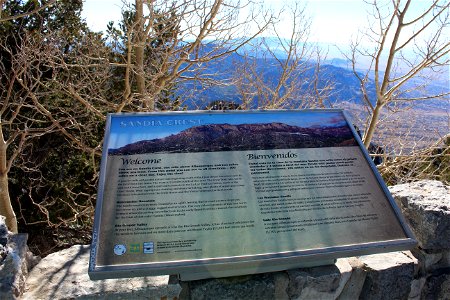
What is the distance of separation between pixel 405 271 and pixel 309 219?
2.83 feet

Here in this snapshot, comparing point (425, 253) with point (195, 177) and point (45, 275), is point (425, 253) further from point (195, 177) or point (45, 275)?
point (45, 275)

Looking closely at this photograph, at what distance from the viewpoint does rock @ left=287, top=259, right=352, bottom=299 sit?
2.14 metres

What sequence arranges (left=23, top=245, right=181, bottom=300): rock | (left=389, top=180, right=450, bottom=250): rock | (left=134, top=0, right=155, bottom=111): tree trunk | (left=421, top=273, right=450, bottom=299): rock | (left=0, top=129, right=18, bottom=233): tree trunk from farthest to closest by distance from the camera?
1. (left=134, top=0, right=155, bottom=111): tree trunk
2. (left=0, top=129, right=18, bottom=233): tree trunk
3. (left=421, top=273, right=450, bottom=299): rock
4. (left=389, top=180, right=450, bottom=250): rock
5. (left=23, top=245, right=181, bottom=300): rock

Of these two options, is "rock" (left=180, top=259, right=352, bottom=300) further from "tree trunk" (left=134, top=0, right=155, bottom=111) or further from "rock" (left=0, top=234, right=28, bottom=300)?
"tree trunk" (left=134, top=0, right=155, bottom=111)

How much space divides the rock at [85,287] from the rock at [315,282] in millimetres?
637

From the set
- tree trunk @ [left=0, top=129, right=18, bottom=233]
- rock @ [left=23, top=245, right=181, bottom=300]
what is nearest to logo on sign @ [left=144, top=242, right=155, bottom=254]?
rock @ [left=23, top=245, right=181, bottom=300]

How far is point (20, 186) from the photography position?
9.95m

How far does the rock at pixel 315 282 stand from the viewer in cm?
214

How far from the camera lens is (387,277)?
232cm

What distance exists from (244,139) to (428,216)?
1.26m

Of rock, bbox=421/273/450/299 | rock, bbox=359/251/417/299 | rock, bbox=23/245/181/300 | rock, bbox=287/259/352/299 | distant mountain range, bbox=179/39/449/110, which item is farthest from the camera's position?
distant mountain range, bbox=179/39/449/110

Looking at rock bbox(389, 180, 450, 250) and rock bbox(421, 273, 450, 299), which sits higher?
rock bbox(389, 180, 450, 250)

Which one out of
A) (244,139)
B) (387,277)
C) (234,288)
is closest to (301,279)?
(234,288)

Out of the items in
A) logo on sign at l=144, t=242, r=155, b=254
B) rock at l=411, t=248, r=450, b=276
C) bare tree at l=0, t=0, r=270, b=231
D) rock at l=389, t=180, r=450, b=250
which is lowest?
rock at l=411, t=248, r=450, b=276
